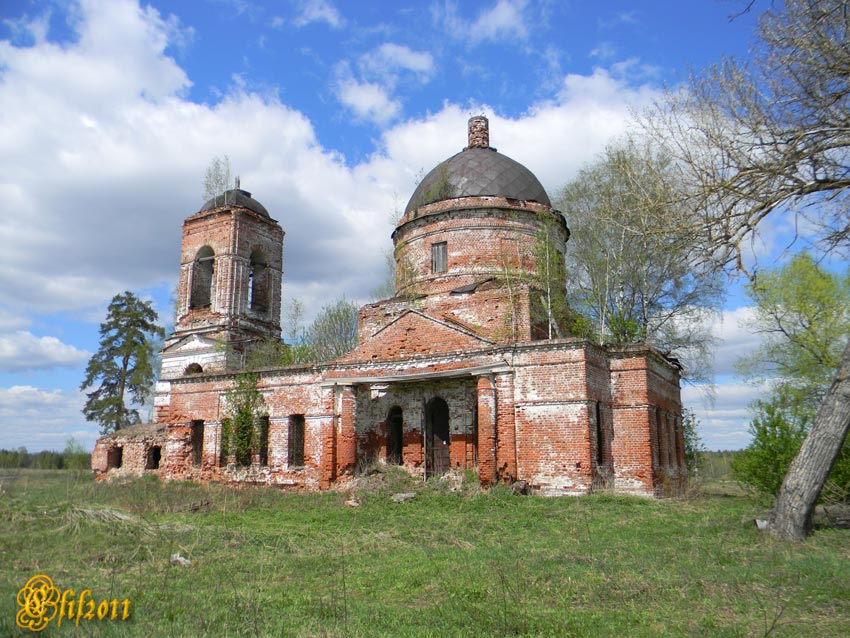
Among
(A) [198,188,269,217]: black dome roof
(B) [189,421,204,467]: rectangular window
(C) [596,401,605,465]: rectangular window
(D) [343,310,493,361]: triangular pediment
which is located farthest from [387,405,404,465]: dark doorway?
(A) [198,188,269,217]: black dome roof

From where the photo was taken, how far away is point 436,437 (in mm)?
18188

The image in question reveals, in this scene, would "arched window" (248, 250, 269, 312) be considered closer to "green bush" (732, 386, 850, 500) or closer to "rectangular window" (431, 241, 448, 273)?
"rectangular window" (431, 241, 448, 273)

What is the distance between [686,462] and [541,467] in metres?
8.73

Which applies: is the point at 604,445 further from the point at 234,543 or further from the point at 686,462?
the point at 234,543

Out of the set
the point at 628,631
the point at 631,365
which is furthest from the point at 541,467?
the point at 628,631

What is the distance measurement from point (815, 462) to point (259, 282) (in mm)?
23539

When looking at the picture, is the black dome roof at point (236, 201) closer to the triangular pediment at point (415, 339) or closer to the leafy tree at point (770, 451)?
the triangular pediment at point (415, 339)

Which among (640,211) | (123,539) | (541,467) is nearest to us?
(640,211)

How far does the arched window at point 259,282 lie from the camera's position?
91.8 ft

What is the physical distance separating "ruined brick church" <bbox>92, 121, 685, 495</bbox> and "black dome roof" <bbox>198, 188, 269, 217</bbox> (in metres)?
1.83

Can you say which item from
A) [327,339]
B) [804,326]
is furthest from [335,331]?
[804,326]

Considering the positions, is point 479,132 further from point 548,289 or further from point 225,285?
point 225,285

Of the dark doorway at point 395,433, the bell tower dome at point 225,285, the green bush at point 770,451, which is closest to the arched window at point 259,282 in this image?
the bell tower dome at point 225,285

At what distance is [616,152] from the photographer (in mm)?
20594
